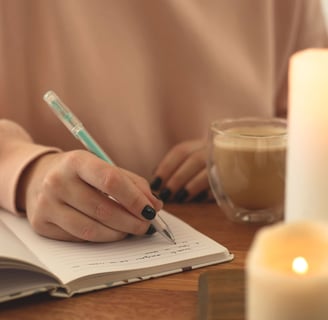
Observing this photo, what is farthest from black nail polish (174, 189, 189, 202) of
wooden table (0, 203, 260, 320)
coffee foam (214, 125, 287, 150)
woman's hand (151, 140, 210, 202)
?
wooden table (0, 203, 260, 320)

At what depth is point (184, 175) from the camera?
996 millimetres

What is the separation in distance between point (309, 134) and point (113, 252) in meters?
0.33

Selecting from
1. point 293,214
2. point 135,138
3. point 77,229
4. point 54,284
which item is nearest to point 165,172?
point 135,138

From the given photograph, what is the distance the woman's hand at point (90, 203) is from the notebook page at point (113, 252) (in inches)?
0.5

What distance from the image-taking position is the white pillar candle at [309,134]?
1.56 ft

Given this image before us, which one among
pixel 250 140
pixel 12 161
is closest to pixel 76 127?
pixel 12 161

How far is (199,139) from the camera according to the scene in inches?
45.4

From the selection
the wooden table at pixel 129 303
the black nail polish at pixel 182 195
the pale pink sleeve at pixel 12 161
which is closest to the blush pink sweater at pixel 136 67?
the pale pink sleeve at pixel 12 161

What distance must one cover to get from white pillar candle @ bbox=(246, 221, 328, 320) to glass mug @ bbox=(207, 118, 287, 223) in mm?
410

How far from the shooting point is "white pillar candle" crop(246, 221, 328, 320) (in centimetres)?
41

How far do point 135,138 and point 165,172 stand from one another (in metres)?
0.14

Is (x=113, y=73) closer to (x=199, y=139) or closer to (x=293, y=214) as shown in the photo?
(x=199, y=139)

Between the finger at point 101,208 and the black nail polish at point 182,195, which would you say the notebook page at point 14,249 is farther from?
the black nail polish at point 182,195

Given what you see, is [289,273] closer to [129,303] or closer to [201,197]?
[129,303]
